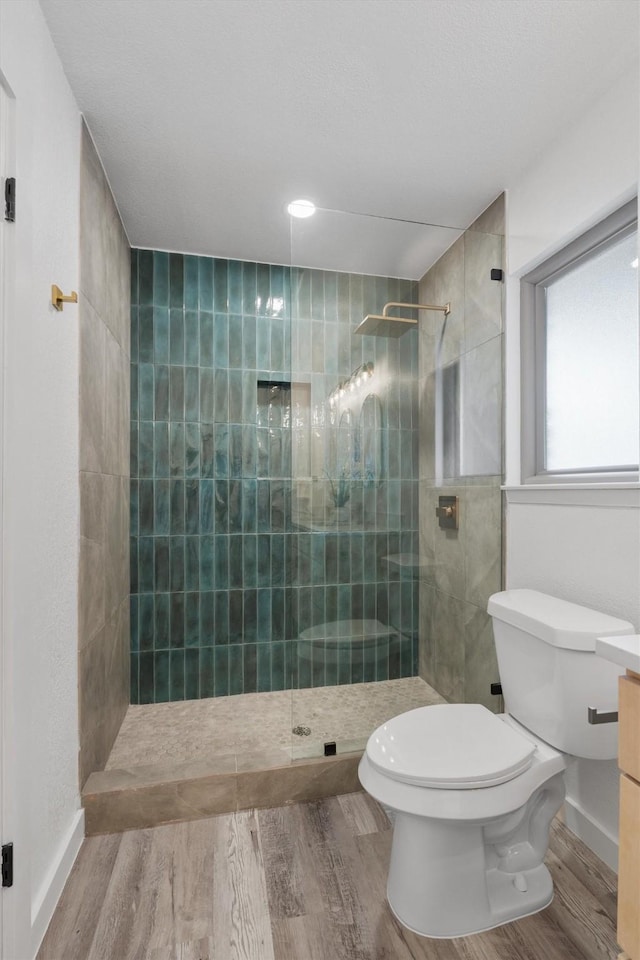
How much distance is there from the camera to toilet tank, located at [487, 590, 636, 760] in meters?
1.44

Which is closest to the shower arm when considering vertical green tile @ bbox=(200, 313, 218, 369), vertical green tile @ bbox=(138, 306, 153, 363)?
vertical green tile @ bbox=(200, 313, 218, 369)

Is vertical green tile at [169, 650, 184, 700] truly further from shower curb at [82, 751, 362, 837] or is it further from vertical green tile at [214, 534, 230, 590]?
shower curb at [82, 751, 362, 837]

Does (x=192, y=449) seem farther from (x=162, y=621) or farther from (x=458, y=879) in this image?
(x=458, y=879)

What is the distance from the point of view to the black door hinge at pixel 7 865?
116 centimetres

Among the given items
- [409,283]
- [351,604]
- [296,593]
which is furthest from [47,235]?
[351,604]

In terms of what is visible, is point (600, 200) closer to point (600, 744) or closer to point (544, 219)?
point (544, 219)

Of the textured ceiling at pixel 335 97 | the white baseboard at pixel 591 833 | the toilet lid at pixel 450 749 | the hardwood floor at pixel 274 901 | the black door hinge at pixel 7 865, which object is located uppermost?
the textured ceiling at pixel 335 97

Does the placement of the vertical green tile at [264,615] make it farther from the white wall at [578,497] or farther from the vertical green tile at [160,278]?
the vertical green tile at [160,278]

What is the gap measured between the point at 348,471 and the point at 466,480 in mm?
537

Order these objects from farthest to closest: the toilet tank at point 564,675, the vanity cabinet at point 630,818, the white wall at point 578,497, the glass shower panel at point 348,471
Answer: the glass shower panel at point 348,471 → the white wall at point 578,497 → the toilet tank at point 564,675 → the vanity cabinet at point 630,818

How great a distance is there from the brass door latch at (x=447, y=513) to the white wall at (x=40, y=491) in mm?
1388

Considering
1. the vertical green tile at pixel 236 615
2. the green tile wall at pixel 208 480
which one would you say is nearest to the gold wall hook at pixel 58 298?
the green tile wall at pixel 208 480

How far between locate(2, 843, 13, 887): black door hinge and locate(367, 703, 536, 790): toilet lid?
88 cm

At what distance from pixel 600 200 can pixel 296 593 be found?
172cm
